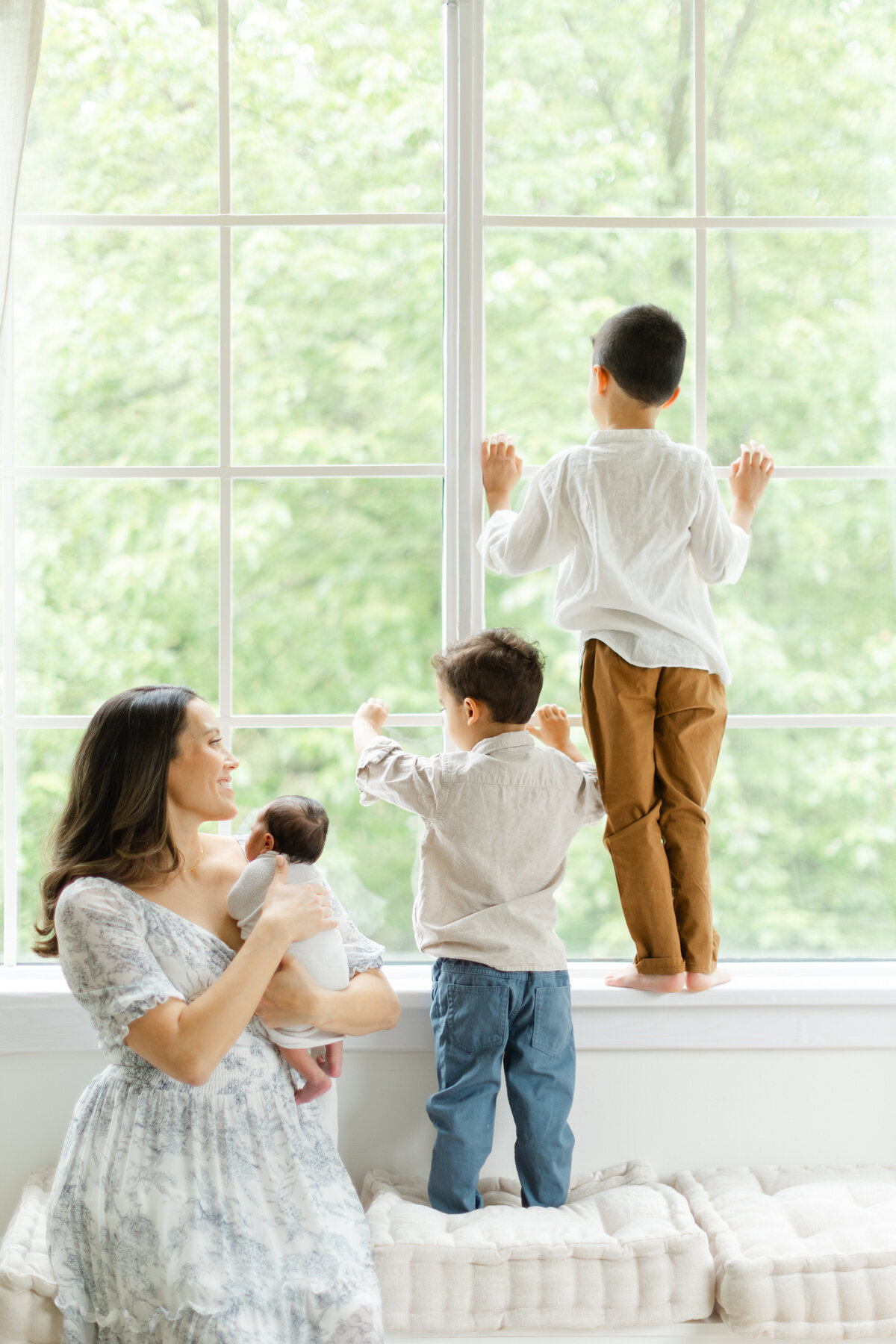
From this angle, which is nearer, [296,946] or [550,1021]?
[296,946]

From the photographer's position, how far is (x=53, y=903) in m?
1.48

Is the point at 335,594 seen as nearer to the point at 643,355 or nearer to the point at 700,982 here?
the point at 643,355

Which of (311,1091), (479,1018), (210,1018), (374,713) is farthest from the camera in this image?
(374,713)

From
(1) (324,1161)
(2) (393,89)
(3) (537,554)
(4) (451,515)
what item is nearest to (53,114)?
(2) (393,89)

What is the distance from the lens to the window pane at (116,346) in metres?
1.95

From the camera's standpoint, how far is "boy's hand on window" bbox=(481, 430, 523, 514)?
1.93 m

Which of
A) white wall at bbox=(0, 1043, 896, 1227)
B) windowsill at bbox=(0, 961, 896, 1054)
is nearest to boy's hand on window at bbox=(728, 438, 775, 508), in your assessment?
windowsill at bbox=(0, 961, 896, 1054)

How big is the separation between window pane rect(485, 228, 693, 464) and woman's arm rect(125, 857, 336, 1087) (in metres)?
1.05

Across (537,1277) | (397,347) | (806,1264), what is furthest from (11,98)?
(806,1264)

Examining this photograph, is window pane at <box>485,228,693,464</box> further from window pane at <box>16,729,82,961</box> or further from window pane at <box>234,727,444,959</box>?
window pane at <box>16,729,82,961</box>

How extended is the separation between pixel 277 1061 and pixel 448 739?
67 centimetres

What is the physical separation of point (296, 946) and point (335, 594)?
0.72 meters

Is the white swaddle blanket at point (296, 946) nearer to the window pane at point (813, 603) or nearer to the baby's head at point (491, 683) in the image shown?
the baby's head at point (491, 683)

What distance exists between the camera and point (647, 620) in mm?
1789
